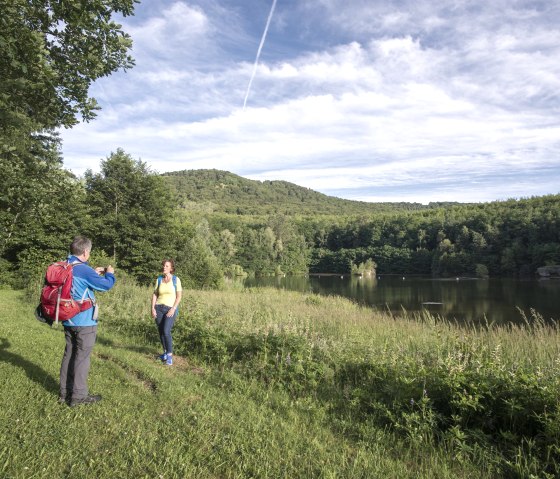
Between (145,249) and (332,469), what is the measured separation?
22.2 m

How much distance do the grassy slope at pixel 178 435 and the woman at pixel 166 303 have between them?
101cm

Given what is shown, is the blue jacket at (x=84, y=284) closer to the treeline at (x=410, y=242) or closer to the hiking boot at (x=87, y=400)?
the hiking boot at (x=87, y=400)

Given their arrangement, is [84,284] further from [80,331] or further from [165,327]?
[165,327]

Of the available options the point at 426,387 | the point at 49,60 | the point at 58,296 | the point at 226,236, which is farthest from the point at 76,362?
the point at 226,236

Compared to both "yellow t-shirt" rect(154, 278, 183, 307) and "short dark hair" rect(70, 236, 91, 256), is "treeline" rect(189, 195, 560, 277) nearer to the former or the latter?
"yellow t-shirt" rect(154, 278, 183, 307)

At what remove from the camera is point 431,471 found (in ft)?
10.4

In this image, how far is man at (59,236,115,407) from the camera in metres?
4.02

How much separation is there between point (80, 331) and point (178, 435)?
1.55 metres

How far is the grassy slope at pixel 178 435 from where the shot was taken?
2953mm

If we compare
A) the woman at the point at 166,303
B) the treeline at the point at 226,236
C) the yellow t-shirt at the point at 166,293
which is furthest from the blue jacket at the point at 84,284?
the treeline at the point at 226,236

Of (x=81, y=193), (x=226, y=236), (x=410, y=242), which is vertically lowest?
(x=410, y=242)

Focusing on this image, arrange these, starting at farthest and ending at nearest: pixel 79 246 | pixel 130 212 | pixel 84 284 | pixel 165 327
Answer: pixel 130 212 < pixel 165 327 < pixel 79 246 < pixel 84 284

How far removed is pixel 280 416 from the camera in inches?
165

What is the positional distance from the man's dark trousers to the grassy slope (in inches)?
7.8
